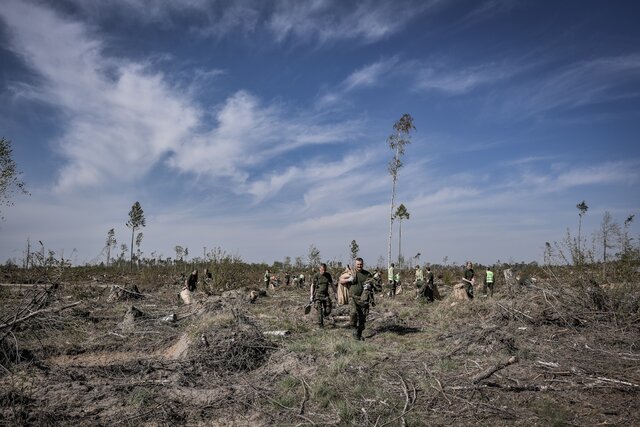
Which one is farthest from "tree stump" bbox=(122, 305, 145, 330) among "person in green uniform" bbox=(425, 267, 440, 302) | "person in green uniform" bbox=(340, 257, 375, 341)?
"person in green uniform" bbox=(425, 267, 440, 302)

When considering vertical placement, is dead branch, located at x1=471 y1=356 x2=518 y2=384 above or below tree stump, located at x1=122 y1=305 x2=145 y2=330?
above

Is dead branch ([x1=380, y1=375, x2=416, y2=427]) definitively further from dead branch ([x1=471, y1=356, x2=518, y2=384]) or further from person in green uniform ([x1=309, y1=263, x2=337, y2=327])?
person in green uniform ([x1=309, y1=263, x2=337, y2=327])

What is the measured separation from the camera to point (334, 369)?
6.77m

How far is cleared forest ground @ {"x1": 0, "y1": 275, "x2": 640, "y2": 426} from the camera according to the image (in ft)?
17.2

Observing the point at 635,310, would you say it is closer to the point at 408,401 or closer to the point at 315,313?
the point at 408,401

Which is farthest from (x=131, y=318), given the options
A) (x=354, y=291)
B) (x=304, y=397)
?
(x=304, y=397)

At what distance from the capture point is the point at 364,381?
6367 mm

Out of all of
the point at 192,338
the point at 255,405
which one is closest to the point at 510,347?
the point at 255,405

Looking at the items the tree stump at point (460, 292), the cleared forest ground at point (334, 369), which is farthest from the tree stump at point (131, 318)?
the tree stump at point (460, 292)

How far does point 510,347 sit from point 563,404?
256 cm

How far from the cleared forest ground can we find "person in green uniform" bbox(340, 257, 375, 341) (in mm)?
843

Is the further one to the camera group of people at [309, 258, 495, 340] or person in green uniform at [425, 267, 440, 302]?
person in green uniform at [425, 267, 440, 302]

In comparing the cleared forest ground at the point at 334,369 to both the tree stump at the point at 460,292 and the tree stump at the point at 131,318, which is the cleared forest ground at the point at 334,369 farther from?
the tree stump at the point at 460,292

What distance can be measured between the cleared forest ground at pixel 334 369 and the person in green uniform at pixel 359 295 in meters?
0.84
